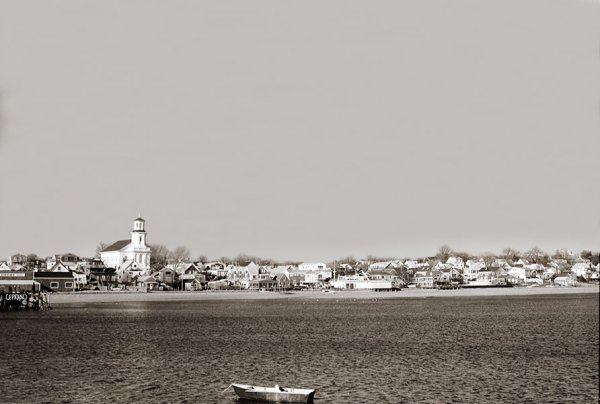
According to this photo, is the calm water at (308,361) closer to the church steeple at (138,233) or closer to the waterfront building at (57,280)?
the waterfront building at (57,280)

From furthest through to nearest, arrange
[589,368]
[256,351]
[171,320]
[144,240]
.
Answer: [144,240] → [171,320] → [256,351] → [589,368]

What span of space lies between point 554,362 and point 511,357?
3.40 m

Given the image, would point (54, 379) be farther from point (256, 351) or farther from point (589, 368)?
point (589, 368)

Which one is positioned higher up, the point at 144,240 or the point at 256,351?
the point at 144,240

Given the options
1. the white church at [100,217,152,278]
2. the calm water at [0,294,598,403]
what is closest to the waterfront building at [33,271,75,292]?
the white church at [100,217,152,278]

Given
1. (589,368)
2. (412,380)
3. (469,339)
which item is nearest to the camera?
(412,380)

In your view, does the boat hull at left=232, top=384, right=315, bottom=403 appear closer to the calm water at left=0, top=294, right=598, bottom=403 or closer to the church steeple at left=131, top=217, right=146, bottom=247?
the calm water at left=0, top=294, right=598, bottom=403

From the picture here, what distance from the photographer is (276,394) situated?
31562 mm

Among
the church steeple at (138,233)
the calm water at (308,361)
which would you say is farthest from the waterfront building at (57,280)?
the calm water at (308,361)

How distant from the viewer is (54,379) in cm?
3838

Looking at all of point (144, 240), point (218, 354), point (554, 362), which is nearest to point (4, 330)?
point (218, 354)

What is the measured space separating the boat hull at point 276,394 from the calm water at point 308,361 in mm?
788

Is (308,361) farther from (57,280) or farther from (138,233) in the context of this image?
(138,233)

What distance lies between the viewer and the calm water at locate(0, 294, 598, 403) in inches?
1352
